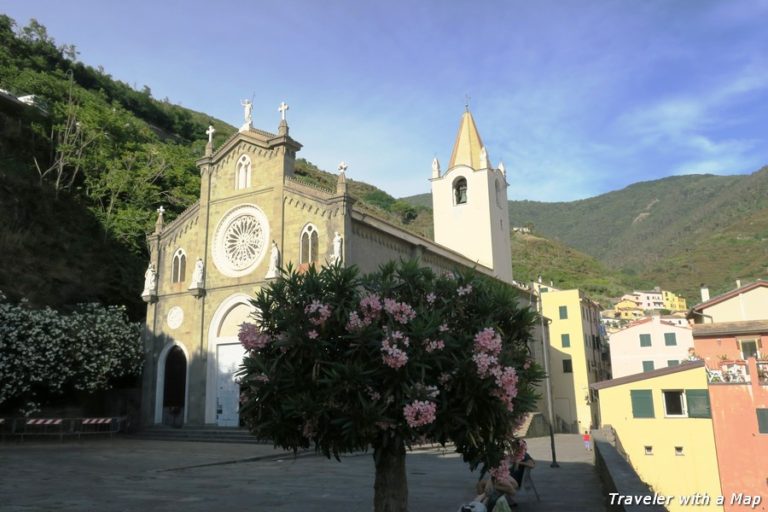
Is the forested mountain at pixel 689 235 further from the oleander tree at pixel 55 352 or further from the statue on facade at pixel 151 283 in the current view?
the oleander tree at pixel 55 352

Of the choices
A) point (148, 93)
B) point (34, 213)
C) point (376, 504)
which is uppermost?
point (148, 93)

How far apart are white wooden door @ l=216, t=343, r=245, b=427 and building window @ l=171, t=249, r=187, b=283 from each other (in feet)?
16.6

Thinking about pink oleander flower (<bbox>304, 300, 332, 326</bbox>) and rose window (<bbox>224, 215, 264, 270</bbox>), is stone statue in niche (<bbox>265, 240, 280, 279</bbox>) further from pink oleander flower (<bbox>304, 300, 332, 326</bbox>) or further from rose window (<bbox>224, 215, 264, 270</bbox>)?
pink oleander flower (<bbox>304, 300, 332, 326</bbox>)

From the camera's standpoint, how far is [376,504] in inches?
288

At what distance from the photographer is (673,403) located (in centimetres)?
3145

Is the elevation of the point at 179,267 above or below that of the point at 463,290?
above

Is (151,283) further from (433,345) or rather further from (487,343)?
(487,343)

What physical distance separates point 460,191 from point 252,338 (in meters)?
40.2

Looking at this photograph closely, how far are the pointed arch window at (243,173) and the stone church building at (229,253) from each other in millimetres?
52

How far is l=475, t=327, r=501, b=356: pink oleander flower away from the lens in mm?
6609

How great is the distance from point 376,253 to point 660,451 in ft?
59.8

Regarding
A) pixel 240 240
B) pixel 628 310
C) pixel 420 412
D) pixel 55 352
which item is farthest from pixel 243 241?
pixel 628 310

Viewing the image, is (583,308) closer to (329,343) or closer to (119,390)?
(119,390)

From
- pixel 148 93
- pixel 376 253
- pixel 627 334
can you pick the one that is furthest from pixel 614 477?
pixel 148 93
